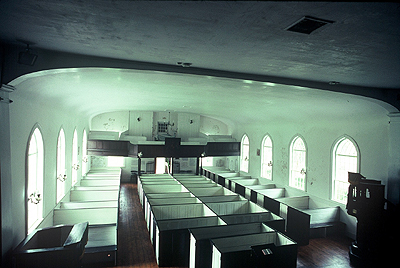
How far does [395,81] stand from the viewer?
5977 mm

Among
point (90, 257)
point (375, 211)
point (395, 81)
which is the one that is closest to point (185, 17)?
point (395, 81)

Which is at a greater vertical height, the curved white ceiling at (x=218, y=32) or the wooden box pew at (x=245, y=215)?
the curved white ceiling at (x=218, y=32)

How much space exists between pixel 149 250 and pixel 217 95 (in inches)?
219

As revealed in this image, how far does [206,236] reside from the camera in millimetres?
6703

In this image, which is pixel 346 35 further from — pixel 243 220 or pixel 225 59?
pixel 243 220

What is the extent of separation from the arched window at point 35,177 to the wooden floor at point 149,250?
7.92 ft

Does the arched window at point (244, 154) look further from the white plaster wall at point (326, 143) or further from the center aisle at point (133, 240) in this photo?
the center aisle at point (133, 240)

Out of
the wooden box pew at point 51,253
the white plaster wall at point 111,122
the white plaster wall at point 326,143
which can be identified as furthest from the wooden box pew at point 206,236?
the white plaster wall at point 111,122

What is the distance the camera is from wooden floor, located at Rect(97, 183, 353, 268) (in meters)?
7.21

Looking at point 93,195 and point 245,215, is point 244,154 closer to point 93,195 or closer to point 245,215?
point 245,215

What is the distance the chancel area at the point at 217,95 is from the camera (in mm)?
3152

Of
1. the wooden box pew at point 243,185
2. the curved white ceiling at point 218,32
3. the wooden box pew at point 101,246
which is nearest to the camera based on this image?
the curved white ceiling at point 218,32

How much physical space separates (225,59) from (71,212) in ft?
22.2

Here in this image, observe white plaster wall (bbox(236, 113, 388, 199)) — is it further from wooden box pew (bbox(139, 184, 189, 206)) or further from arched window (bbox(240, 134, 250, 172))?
wooden box pew (bbox(139, 184, 189, 206))
